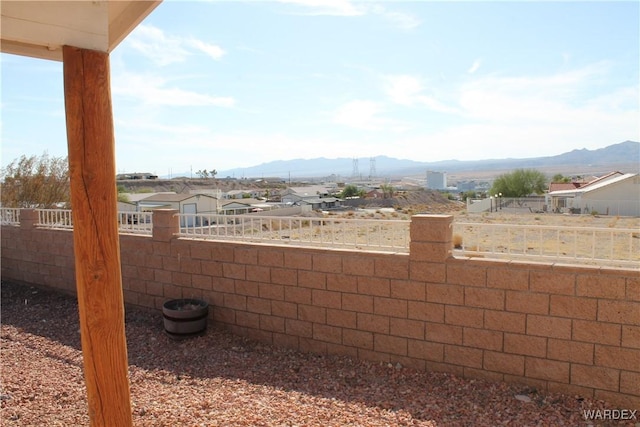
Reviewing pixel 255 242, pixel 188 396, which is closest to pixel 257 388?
pixel 188 396

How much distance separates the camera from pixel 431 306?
485 cm

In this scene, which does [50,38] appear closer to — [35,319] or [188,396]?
[188,396]

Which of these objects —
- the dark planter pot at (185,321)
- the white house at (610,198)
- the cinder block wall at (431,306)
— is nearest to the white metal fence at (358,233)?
the cinder block wall at (431,306)

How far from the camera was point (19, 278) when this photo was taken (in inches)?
359

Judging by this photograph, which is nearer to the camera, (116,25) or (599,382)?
(116,25)

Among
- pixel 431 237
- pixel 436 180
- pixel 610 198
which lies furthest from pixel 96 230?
pixel 436 180

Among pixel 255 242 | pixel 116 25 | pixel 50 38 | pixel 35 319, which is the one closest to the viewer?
pixel 50 38

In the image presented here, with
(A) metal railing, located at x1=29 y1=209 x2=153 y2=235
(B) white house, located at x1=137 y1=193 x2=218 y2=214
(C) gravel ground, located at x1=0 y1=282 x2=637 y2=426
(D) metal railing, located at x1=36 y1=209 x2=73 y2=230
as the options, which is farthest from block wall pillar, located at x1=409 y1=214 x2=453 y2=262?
(B) white house, located at x1=137 y1=193 x2=218 y2=214

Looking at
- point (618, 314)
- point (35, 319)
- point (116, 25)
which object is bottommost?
point (35, 319)

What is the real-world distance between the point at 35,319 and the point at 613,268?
7.88 metres

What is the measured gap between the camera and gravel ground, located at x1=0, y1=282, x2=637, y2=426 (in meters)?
3.84

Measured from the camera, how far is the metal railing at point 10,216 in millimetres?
9266

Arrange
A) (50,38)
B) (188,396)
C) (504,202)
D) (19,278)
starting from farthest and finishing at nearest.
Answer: (504,202)
(19,278)
(188,396)
(50,38)

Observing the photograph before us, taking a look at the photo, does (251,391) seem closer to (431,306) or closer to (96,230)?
(431,306)
